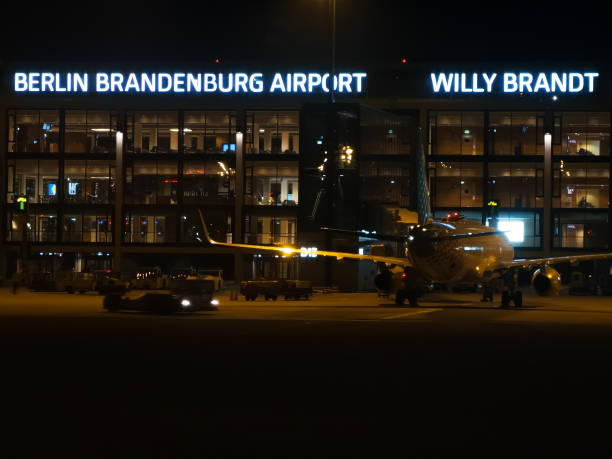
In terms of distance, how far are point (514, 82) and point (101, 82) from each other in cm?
3851

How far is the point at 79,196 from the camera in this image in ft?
289

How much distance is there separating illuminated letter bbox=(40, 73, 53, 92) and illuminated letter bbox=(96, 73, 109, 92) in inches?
179

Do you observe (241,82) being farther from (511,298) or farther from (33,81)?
(511,298)

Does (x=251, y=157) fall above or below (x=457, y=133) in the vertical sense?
below

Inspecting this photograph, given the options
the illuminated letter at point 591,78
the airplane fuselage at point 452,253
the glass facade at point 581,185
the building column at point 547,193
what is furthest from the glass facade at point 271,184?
the airplane fuselage at point 452,253

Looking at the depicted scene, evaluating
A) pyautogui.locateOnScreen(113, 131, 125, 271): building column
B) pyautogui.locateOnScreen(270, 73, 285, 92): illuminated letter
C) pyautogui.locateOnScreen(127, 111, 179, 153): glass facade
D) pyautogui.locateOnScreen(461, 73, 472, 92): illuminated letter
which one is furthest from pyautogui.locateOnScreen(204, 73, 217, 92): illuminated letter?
pyautogui.locateOnScreen(461, 73, 472, 92): illuminated letter

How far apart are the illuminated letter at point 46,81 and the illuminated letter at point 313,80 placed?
2444 cm

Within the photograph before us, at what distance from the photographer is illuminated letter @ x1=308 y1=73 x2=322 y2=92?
8469cm

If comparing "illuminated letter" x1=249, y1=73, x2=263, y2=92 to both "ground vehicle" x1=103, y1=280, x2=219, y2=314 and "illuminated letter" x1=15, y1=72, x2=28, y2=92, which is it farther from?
"ground vehicle" x1=103, y1=280, x2=219, y2=314

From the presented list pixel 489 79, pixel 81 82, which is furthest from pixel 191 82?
pixel 489 79

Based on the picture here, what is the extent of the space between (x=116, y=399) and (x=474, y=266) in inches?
1363

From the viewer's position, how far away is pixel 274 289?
193 ft

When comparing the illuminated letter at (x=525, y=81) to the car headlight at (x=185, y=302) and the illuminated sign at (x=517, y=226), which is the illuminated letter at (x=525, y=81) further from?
the car headlight at (x=185, y=302)

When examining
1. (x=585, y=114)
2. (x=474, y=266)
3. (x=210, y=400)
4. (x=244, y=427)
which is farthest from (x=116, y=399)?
(x=585, y=114)
